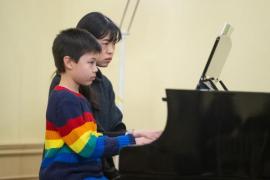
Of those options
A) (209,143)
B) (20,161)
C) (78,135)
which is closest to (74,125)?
(78,135)

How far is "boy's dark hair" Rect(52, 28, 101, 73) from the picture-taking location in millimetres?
1403

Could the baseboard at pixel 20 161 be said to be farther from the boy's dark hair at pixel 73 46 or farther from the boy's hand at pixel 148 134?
the boy's hand at pixel 148 134

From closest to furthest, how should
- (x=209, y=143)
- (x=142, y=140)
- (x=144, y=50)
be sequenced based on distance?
1. (x=209, y=143)
2. (x=142, y=140)
3. (x=144, y=50)

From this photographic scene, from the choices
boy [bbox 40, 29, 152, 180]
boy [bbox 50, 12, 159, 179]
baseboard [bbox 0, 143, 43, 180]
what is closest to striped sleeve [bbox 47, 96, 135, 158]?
boy [bbox 40, 29, 152, 180]

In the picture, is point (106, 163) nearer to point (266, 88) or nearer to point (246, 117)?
point (246, 117)

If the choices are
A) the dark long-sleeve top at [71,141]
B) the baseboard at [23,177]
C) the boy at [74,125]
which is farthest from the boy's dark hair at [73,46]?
the baseboard at [23,177]

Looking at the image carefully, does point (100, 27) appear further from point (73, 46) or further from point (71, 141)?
point (71, 141)

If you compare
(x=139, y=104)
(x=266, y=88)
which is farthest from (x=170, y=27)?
(x=266, y=88)

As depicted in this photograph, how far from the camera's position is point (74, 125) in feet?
4.28

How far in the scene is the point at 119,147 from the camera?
4.39 feet

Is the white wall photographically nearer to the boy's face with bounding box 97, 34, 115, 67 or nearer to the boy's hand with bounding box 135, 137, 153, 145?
the boy's face with bounding box 97, 34, 115, 67

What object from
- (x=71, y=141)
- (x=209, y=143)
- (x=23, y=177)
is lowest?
(x=23, y=177)

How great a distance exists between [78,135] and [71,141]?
4 cm

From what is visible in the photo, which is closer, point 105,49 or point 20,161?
point 105,49
